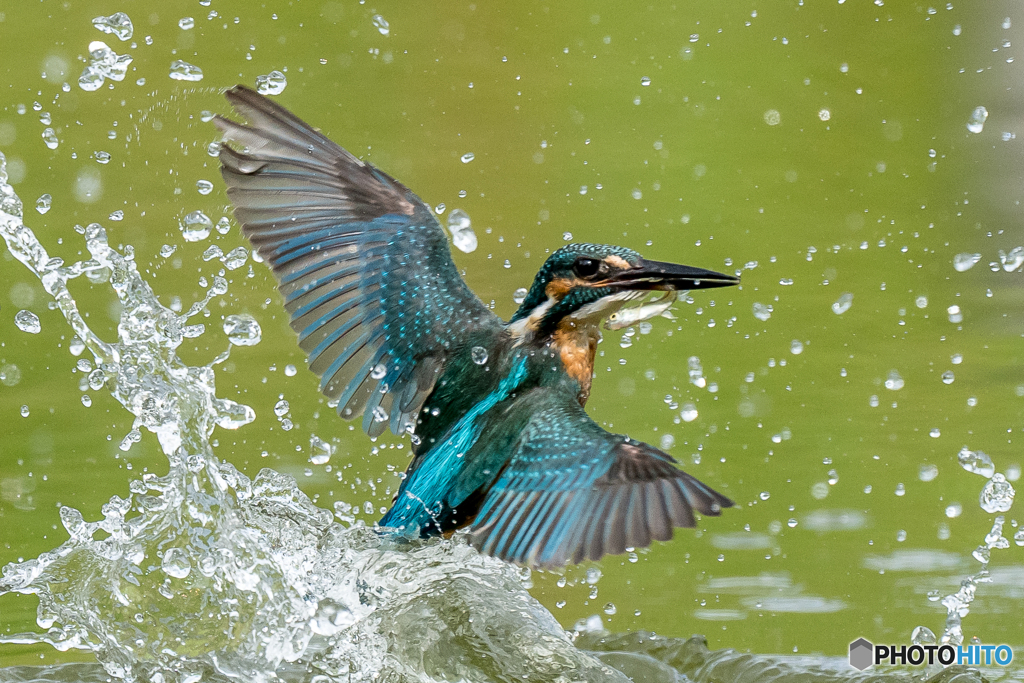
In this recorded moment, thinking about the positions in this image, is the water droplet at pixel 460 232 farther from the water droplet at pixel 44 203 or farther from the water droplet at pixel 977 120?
the water droplet at pixel 977 120

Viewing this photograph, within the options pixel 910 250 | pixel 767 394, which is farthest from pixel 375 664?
pixel 910 250

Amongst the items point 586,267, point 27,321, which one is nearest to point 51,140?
point 27,321

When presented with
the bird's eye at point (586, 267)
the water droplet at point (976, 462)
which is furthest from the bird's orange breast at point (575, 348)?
the water droplet at point (976, 462)

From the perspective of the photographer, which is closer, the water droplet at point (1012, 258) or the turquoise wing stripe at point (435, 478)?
the turquoise wing stripe at point (435, 478)

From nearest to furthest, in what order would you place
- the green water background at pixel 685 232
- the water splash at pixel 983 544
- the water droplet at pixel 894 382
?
the water splash at pixel 983 544, the green water background at pixel 685 232, the water droplet at pixel 894 382

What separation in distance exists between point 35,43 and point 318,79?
1336 millimetres

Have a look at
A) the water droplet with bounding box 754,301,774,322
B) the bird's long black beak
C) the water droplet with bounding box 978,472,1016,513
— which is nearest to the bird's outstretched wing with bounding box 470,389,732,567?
the bird's long black beak

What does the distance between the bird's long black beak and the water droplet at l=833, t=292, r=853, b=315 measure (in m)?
2.45

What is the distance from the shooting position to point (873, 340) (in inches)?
203

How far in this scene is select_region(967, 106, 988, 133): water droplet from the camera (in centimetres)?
652

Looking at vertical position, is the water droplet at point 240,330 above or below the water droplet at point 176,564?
above

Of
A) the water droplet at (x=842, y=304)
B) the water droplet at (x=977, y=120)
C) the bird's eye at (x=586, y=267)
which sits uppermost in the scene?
the water droplet at (x=977, y=120)

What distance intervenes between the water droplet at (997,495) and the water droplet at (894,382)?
3.09 ft

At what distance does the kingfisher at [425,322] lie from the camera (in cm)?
279
